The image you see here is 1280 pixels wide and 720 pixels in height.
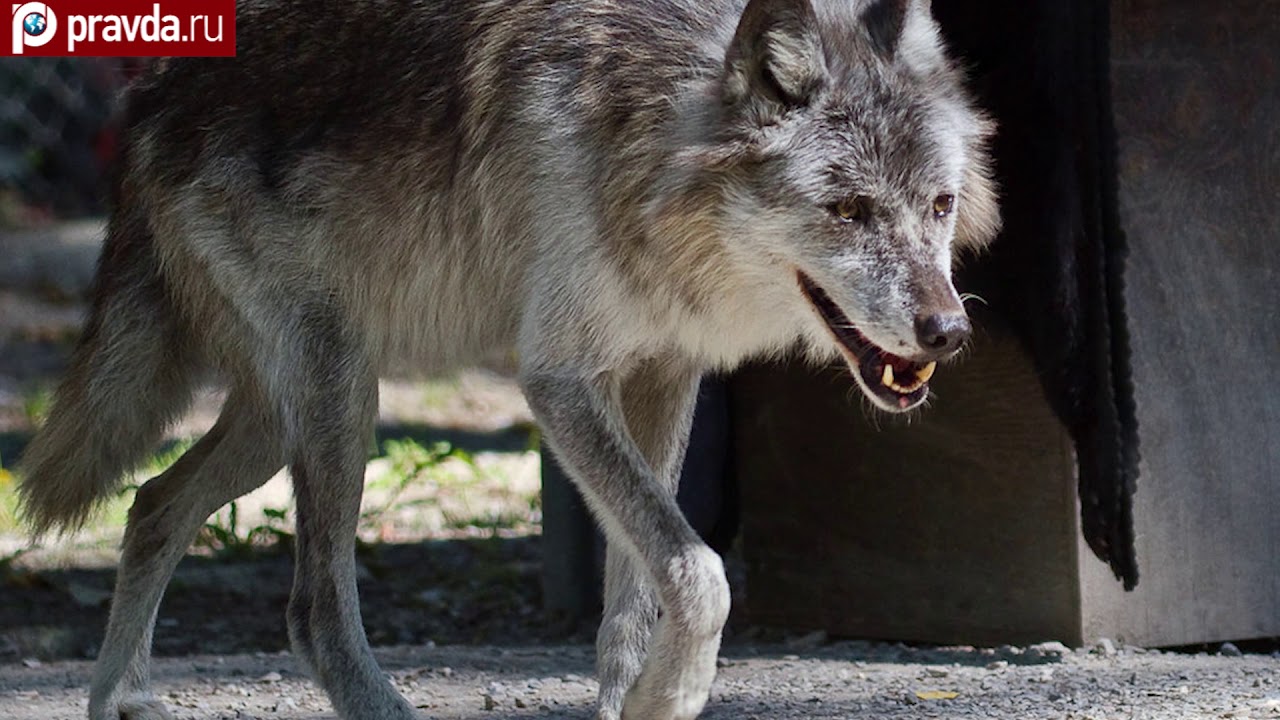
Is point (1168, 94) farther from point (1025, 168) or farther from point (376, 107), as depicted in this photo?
point (376, 107)

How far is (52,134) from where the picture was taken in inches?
468

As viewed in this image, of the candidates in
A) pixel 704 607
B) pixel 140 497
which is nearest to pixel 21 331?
pixel 140 497

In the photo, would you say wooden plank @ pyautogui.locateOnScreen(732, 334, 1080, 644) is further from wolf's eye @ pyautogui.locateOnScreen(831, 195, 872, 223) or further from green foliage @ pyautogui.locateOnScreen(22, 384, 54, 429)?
green foliage @ pyautogui.locateOnScreen(22, 384, 54, 429)

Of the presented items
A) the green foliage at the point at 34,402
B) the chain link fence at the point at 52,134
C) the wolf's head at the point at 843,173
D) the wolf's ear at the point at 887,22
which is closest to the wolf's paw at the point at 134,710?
the wolf's head at the point at 843,173

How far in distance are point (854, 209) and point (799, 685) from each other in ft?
4.47

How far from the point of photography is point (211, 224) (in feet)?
14.4

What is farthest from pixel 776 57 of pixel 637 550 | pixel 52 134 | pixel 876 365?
pixel 52 134

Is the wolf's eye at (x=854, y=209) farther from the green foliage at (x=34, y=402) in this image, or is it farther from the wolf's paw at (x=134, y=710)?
the green foliage at (x=34, y=402)

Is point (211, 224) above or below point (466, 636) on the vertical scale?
above

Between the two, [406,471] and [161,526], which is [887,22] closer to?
[161,526]

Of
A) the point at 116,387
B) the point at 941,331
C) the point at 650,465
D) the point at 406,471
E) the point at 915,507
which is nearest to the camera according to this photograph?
the point at 941,331

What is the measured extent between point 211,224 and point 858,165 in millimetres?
1631

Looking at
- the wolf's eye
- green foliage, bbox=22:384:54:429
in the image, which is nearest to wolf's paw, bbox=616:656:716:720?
the wolf's eye
